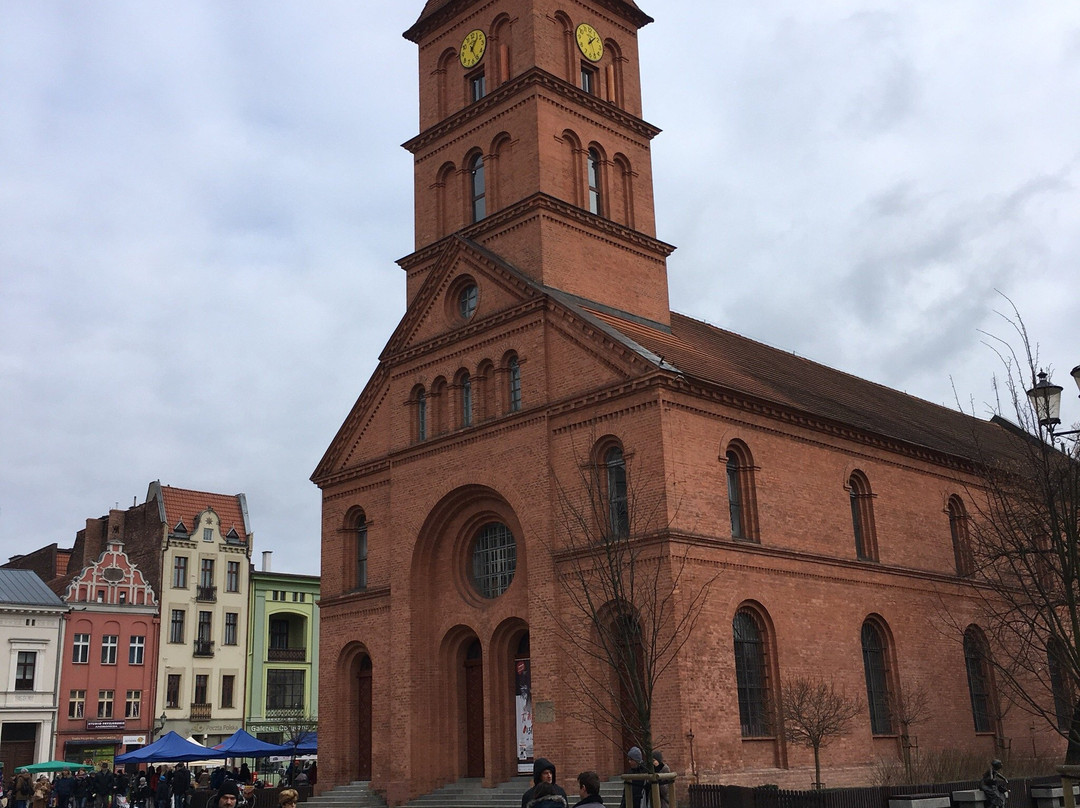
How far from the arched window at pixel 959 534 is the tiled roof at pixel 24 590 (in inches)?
1677

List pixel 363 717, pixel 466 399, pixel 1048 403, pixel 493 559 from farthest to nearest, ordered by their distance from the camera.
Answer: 1. pixel 363 717
2. pixel 466 399
3. pixel 493 559
4. pixel 1048 403

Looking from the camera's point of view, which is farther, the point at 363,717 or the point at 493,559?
the point at 363,717

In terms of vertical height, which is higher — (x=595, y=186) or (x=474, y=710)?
(x=595, y=186)

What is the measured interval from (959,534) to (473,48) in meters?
22.5

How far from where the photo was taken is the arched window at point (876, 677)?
2936 cm

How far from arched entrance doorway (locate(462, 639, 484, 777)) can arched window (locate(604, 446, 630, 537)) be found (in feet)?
20.3

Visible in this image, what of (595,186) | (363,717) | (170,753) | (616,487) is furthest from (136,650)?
(616,487)

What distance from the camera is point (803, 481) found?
28953mm

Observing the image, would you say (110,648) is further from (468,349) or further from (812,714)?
(812,714)

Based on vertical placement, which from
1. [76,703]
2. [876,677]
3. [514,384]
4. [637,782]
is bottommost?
[637,782]

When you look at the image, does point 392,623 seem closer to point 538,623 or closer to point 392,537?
point 392,537

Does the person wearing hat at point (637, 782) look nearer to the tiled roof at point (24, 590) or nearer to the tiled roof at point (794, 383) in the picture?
the tiled roof at point (794, 383)

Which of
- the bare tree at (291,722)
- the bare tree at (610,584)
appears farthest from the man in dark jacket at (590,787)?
the bare tree at (291,722)

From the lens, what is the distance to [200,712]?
5834 centimetres
